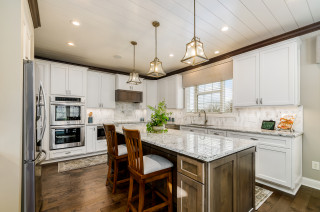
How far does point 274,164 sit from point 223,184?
A: 1747 millimetres

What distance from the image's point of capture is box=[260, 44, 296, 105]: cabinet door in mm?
2502

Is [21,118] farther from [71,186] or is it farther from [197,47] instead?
[197,47]

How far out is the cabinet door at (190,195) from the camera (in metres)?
1.18

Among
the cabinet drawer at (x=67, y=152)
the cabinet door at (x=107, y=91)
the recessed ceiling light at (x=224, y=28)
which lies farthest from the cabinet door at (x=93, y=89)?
the recessed ceiling light at (x=224, y=28)

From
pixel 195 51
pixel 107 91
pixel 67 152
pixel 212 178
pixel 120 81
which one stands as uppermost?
pixel 120 81

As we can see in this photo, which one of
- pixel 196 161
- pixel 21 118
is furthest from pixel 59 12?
pixel 196 161

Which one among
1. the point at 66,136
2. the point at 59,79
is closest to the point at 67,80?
the point at 59,79

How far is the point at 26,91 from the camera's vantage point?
4.69ft

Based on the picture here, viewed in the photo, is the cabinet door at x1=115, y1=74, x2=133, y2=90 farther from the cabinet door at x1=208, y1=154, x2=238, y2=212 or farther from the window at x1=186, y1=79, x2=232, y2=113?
the cabinet door at x1=208, y1=154, x2=238, y2=212

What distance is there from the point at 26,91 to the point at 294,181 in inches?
147

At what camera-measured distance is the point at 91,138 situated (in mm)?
4172

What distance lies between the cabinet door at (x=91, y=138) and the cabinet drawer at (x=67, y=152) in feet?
0.55

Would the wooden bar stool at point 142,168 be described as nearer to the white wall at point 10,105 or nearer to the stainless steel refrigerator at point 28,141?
the stainless steel refrigerator at point 28,141

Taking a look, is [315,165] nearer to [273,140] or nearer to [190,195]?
[273,140]
